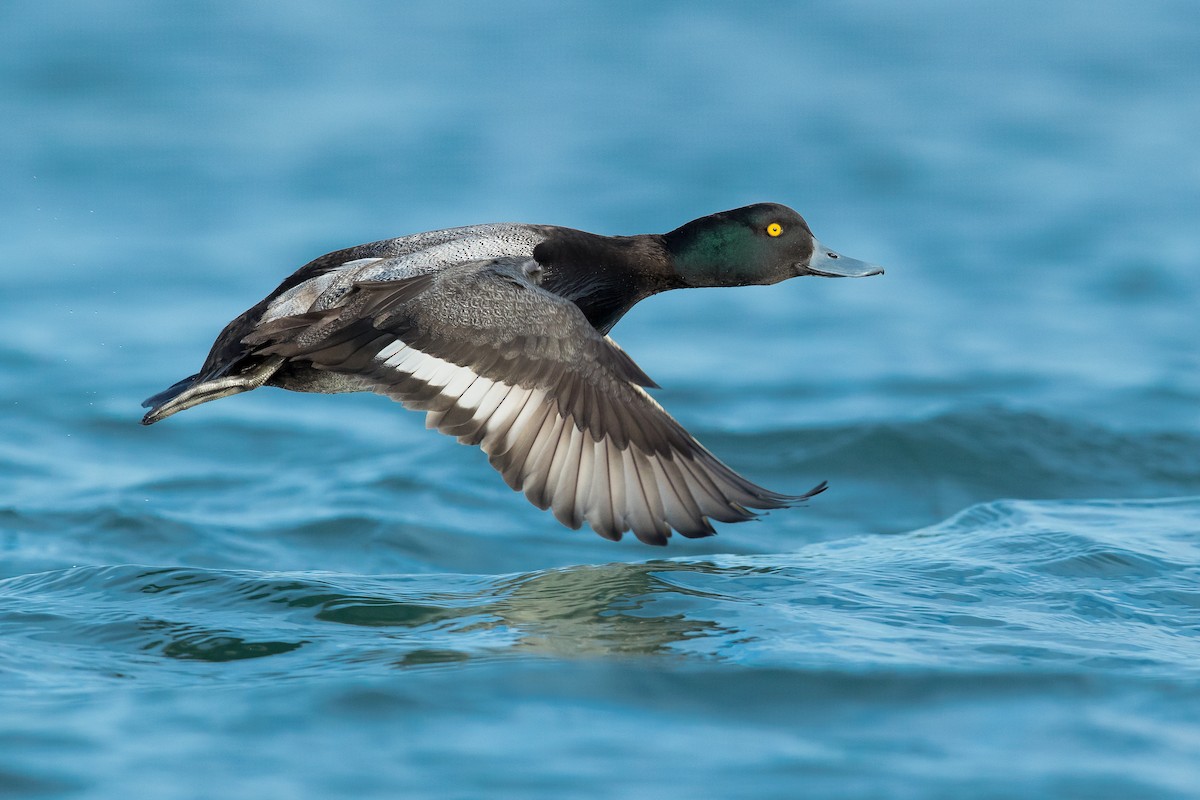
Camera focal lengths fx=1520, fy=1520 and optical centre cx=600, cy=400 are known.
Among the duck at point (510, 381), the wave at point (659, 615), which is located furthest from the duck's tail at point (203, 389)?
the wave at point (659, 615)

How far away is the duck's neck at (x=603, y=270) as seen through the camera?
5.74 meters

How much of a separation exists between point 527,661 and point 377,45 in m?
10.4

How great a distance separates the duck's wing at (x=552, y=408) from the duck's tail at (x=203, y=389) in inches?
14.4

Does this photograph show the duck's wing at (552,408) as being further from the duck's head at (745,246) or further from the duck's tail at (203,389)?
the duck's head at (745,246)

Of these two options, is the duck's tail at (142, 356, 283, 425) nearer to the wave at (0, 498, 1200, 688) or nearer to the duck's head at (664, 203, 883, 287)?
the wave at (0, 498, 1200, 688)

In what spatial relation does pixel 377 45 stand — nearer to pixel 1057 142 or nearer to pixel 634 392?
pixel 1057 142

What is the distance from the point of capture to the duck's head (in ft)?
19.9

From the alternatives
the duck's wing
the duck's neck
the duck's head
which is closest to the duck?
the duck's wing

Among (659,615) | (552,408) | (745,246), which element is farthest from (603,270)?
(659,615)

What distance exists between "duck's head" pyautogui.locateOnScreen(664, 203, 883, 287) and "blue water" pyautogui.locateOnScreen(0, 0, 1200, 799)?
1151 mm

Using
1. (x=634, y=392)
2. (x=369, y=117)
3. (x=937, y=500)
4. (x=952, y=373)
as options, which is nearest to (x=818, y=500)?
(x=937, y=500)

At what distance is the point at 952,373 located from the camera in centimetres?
912

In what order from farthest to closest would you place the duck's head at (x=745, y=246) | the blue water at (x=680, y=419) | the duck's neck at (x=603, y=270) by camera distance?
the duck's head at (x=745, y=246)
the duck's neck at (x=603, y=270)
the blue water at (x=680, y=419)

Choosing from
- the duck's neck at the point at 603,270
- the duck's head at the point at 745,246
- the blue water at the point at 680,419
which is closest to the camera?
the blue water at the point at 680,419
